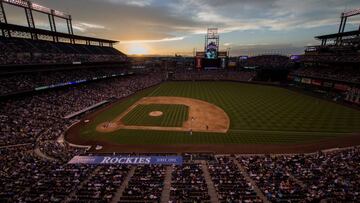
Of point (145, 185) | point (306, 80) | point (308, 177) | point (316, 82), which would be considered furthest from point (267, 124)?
point (306, 80)

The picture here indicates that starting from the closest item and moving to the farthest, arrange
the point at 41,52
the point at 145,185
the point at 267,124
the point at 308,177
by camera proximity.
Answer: the point at 145,185 → the point at 308,177 → the point at 267,124 → the point at 41,52

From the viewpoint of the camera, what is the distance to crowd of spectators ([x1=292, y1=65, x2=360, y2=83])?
56531mm

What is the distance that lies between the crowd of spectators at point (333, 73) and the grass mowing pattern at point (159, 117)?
153 feet

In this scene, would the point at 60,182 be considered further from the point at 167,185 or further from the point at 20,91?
the point at 20,91

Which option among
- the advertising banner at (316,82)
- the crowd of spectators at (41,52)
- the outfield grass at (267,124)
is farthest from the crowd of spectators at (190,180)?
the advertising banner at (316,82)

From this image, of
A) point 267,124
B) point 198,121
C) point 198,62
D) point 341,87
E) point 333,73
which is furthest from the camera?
point 198,62

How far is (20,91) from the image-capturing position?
40188 mm

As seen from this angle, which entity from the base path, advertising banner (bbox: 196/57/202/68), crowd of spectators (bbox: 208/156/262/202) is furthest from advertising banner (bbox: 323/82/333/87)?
crowd of spectators (bbox: 208/156/262/202)

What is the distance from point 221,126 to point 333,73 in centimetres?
5088

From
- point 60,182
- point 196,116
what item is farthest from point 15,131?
point 196,116

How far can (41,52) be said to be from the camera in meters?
53.0

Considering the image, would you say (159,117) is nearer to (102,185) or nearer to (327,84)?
(102,185)

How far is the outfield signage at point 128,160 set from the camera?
23.2 meters

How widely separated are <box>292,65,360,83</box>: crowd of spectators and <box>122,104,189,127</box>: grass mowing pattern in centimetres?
4671
